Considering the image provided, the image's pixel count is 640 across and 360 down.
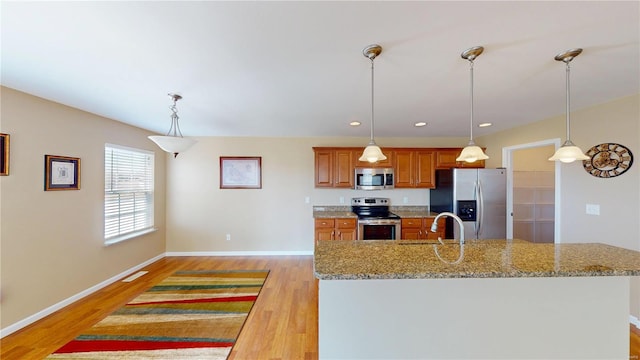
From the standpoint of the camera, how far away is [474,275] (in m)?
1.30

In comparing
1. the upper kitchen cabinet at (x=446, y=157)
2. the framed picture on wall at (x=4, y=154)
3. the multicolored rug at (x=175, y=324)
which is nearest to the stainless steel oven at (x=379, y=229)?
the upper kitchen cabinet at (x=446, y=157)

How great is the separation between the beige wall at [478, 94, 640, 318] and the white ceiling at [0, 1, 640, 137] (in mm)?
151

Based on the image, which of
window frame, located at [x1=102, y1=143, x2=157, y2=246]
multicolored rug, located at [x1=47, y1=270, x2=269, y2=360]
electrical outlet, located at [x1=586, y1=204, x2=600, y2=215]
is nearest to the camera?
multicolored rug, located at [x1=47, y1=270, x2=269, y2=360]

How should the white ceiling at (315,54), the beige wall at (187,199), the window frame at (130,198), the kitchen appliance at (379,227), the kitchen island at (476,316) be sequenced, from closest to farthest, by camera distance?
the white ceiling at (315,54) → the kitchen island at (476,316) → the beige wall at (187,199) → the window frame at (130,198) → the kitchen appliance at (379,227)

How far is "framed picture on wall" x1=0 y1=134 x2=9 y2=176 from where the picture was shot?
2.21 m

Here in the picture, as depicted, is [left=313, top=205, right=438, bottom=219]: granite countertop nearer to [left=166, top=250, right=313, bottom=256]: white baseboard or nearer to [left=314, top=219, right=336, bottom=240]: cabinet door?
[left=314, top=219, right=336, bottom=240]: cabinet door

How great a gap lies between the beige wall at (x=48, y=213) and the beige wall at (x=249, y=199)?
1204 millimetres

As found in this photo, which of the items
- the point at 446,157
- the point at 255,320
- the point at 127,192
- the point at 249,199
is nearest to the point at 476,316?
the point at 255,320

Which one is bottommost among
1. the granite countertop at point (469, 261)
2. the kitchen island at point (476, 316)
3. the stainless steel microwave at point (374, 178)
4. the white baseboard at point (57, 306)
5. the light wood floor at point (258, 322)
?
the light wood floor at point (258, 322)

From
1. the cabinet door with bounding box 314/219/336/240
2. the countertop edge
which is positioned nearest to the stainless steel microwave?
the cabinet door with bounding box 314/219/336/240

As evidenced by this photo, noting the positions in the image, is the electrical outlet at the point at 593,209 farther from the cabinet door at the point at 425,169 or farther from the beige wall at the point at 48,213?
the beige wall at the point at 48,213

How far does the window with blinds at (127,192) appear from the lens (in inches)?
135

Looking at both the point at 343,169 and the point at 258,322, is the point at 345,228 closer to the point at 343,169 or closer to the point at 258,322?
the point at 343,169

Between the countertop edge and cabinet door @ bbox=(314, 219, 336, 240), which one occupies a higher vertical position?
the countertop edge
